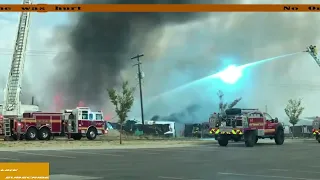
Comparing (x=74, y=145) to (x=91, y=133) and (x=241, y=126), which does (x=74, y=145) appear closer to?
A: (x=241, y=126)

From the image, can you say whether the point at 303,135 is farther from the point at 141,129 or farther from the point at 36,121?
the point at 36,121

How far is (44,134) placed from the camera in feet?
120

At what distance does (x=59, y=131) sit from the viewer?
37312 millimetres

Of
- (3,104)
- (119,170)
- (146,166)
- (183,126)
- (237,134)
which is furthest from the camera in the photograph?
(183,126)

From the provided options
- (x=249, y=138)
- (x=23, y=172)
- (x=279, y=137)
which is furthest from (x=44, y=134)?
(x=23, y=172)

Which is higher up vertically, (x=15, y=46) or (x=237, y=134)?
(x=15, y=46)

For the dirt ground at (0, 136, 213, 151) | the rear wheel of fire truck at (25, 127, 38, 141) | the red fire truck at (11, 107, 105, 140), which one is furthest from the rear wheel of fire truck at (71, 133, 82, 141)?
the dirt ground at (0, 136, 213, 151)

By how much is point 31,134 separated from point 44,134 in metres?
1.01

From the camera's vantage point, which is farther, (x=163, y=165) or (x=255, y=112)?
(x=255, y=112)

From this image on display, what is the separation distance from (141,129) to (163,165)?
4393cm

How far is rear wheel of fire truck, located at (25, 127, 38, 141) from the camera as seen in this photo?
3572 centimetres

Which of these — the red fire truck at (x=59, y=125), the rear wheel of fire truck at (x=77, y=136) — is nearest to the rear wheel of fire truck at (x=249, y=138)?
the red fire truck at (x=59, y=125)

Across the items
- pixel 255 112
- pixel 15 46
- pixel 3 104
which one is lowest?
pixel 255 112

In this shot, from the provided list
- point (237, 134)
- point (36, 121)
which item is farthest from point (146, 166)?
point (36, 121)
